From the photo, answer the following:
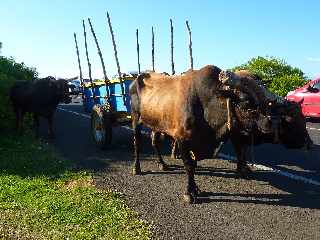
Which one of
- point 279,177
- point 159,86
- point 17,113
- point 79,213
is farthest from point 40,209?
point 17,113

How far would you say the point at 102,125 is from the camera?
472 inches

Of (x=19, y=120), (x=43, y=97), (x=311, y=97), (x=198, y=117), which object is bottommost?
(x=19, y=120)

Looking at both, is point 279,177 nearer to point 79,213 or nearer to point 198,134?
point 198,134

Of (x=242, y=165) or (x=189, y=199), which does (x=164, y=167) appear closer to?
(x=242, y=165)

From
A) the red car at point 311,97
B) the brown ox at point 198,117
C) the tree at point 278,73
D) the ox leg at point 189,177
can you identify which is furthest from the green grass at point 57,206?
the tree at point 278,73

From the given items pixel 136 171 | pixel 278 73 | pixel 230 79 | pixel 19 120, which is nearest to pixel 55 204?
pixel 136 171

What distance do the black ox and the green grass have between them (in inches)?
168

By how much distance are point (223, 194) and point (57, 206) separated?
102 inches

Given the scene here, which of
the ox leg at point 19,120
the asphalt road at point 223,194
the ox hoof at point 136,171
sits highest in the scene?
the ox leg at point 19,120

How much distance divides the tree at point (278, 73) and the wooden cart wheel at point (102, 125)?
34.9 feet

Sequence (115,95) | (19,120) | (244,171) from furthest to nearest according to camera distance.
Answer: (19,120)
(115,95)
(244,171)

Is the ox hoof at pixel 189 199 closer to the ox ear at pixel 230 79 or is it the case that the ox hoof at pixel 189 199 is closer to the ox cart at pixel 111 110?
the ox ear at pixel 230 79

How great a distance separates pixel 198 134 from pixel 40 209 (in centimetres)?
261

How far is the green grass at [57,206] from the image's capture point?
6410mm
